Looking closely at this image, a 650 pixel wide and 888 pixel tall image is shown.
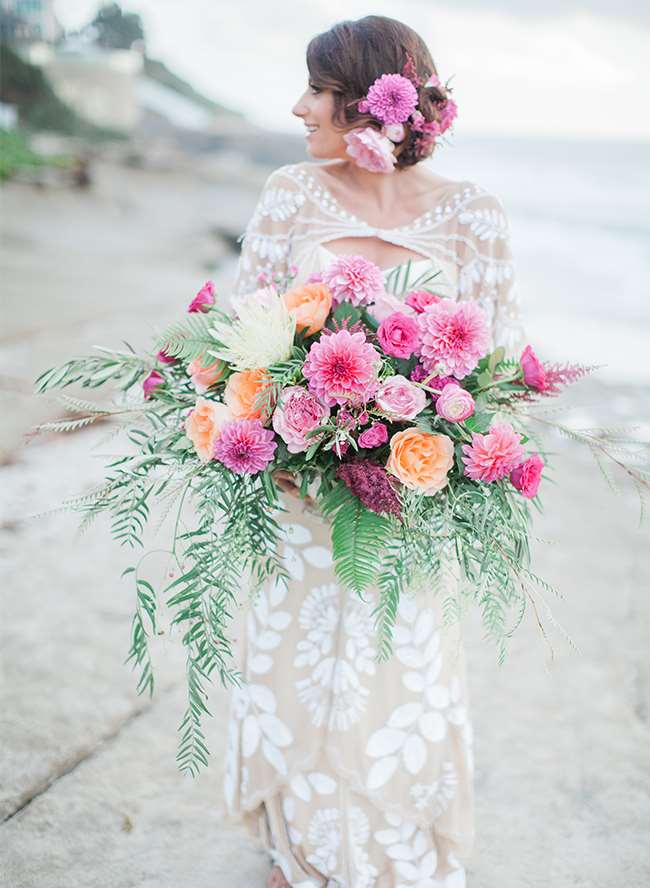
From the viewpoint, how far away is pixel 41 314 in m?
7.32

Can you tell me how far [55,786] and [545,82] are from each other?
114 ft

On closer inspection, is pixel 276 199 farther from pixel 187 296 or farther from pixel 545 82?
pixel 545 82

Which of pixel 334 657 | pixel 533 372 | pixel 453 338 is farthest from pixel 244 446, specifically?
pixel 334 657

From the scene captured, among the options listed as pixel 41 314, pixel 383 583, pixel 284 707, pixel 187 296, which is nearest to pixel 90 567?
pixel 284 707

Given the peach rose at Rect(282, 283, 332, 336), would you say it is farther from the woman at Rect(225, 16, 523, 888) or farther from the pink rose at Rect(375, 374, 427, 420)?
the woman at Rect(225, 16, 523, 888)

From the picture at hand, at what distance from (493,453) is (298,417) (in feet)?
1.12

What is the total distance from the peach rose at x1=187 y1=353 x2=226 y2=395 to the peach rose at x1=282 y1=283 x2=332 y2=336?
171 millimetres

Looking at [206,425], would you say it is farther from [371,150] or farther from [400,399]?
[371,150]

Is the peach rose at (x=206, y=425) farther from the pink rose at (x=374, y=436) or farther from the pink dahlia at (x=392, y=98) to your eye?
the pink dahlia at (x=392, y=98)

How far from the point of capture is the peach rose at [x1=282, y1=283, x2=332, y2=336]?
1.46 m

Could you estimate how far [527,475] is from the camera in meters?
1.38

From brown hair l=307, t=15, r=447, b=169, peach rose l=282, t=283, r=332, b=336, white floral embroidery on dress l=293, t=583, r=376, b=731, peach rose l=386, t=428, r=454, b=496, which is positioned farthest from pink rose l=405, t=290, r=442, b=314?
white floral embroidery on dress l=293, t=583, r=376, b=731

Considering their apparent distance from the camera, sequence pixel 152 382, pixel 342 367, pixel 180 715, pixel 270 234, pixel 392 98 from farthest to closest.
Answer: pixel 180 715
pixel 270 234
pixel 392 98
pixel 152 382
pixel 342 367

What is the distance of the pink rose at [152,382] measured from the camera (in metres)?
1.58
